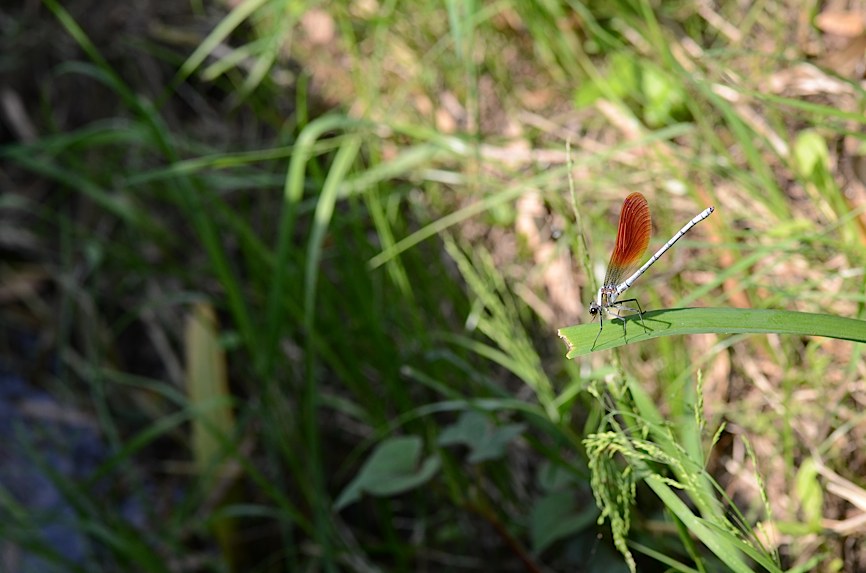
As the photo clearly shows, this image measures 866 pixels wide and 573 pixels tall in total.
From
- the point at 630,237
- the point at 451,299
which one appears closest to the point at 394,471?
the point at 451,299

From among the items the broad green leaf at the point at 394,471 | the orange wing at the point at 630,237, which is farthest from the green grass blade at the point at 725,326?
the broad green leaf at the point at 394,471

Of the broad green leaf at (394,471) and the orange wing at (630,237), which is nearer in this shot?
the orange wing at (630,237)

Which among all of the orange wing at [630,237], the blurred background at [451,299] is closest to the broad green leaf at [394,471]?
the blurred background at [451,299]

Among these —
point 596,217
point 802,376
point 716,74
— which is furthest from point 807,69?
point 802,376

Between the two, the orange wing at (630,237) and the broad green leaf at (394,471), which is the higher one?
the orange wing at (630,237)

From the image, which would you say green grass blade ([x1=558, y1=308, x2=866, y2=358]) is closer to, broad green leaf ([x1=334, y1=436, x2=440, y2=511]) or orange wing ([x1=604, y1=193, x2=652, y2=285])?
orange wing ([x1=604, y1=193, x2=652, y2=285])

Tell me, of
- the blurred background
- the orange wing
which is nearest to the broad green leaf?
the blurred background

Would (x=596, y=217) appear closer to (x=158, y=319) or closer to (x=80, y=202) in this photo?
(x=158, y=319)

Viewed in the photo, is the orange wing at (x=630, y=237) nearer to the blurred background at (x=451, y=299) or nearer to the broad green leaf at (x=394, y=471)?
the blurred background at (x=451, y=299)
